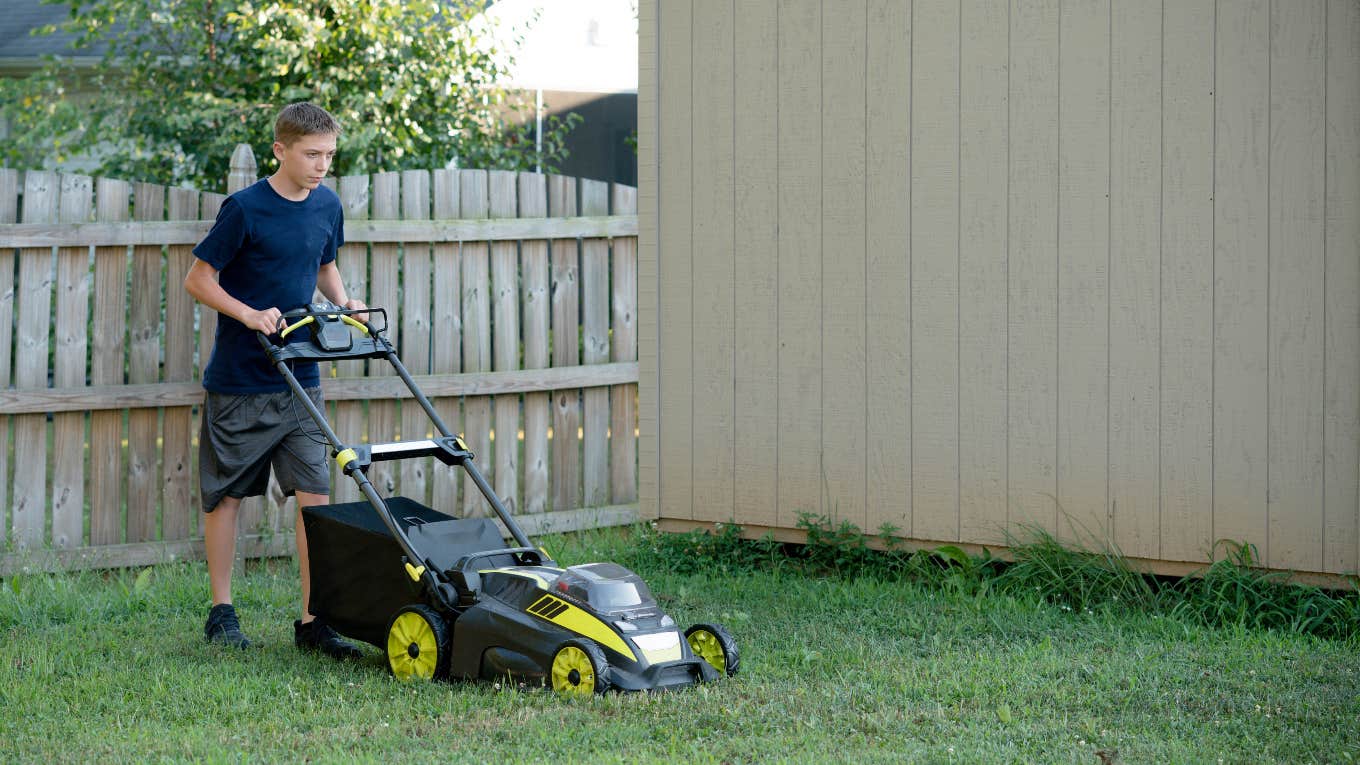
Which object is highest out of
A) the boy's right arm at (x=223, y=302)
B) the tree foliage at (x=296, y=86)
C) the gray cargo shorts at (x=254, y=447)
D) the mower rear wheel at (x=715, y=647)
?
the tree foliage at (x=296, y=86)

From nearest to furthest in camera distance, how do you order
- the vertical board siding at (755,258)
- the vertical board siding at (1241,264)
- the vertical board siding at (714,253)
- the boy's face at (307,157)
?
the boy's face at (307,157), the vertical board siding at (1241,264), the vertical board siding at (755,258), the vertical board siding at (714,253)

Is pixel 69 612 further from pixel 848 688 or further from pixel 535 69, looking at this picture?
pixel 535 69

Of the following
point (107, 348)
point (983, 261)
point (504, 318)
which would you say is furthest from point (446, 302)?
point (983, 261)

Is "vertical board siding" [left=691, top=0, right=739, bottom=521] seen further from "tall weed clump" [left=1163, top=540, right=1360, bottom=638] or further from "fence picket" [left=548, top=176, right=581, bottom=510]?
"tall weed clump" [left=1163, top=540, right=1360, bottom=638]

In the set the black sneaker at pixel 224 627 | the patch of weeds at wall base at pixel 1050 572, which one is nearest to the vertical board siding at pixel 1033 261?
the patch of weeds at wall base at pixel 1050 572

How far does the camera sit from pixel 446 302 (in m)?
6.27

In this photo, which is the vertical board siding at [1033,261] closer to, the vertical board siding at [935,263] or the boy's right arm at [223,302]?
the vertical board siding at [935,263]

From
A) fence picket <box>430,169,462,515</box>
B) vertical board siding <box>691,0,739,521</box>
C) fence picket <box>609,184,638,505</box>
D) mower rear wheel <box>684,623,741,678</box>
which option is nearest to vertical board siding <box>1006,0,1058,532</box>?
vertical board siding <box>691,0,739,521</box>

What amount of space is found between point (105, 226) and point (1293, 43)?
4.23 m

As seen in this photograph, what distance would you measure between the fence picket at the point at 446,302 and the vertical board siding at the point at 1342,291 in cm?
335

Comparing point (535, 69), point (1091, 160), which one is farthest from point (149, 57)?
point (1091, 160)

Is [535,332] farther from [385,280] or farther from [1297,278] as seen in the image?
[1297,278]

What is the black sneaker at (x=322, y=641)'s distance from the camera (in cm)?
446

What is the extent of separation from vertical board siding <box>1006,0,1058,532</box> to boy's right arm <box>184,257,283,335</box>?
8.43ft
